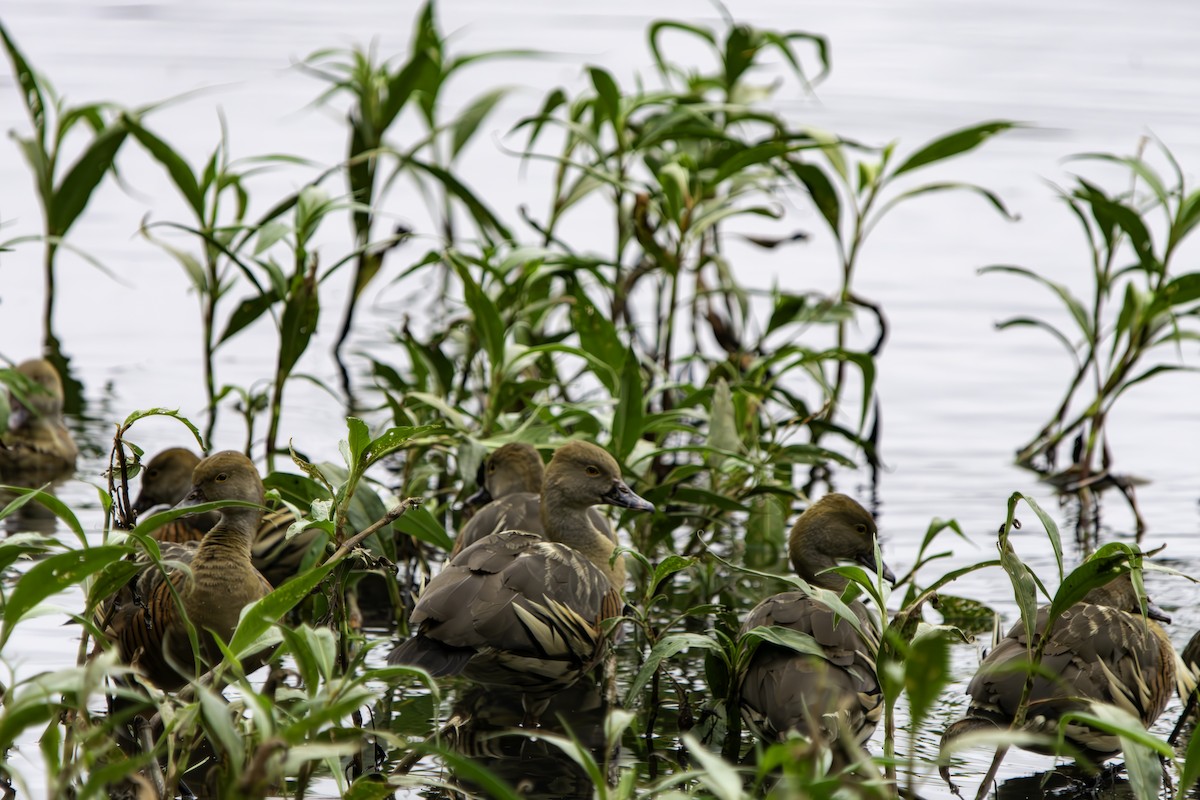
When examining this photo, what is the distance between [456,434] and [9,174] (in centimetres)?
744

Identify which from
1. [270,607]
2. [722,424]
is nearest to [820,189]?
[722,424]

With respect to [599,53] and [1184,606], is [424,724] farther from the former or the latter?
[599,53]

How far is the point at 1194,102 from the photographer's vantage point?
50.2ft

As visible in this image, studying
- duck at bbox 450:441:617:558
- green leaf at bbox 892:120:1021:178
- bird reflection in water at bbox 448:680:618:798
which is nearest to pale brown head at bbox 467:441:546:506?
duck at bbox 450:441:617:558

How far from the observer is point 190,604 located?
4629mm

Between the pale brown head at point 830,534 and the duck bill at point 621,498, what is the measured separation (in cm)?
55

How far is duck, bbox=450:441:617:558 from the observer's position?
5.79 metres

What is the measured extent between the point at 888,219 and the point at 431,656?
882 centimetres

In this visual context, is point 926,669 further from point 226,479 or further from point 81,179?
point 81,179

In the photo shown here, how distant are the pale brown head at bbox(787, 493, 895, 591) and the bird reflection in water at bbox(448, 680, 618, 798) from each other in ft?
2.86

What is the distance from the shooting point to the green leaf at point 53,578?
3328mm

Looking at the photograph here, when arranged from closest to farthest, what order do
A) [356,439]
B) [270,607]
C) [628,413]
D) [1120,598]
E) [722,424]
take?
[270,607], [356,439], [1120,598], [628,413], [722,424]

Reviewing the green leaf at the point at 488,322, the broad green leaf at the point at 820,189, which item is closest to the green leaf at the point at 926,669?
the green leaf at the point at 488,322

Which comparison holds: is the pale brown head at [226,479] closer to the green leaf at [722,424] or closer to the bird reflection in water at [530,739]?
the bird reflection in water at [530,739]
